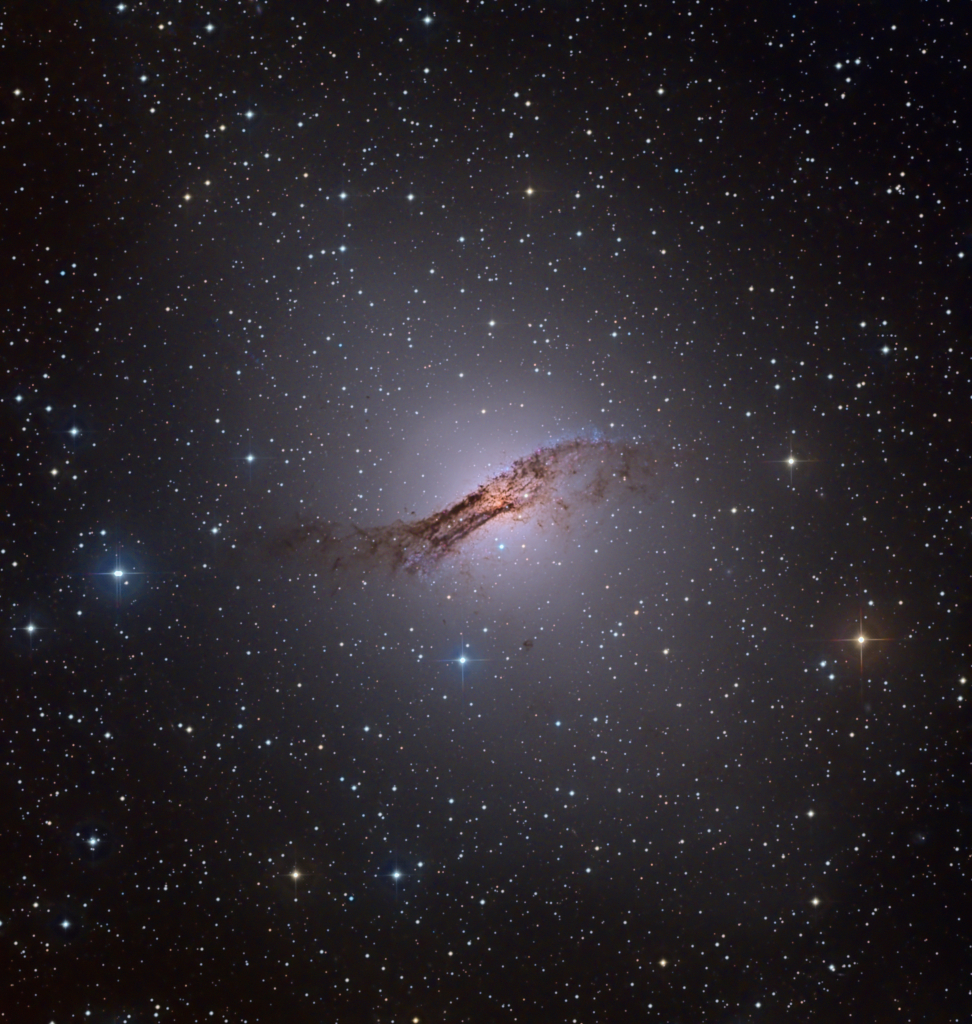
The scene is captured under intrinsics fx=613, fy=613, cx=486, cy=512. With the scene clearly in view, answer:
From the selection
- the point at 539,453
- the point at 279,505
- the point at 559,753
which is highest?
the point at 279,505

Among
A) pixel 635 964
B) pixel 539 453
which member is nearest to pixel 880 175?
pixel 539 453

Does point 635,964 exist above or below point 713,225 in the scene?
below

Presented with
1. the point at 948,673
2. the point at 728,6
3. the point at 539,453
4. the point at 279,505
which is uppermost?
the point at 728,6

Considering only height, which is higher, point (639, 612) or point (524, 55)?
point (524, 55)

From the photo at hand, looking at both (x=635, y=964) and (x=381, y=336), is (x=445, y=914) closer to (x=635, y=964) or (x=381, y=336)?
(x=635, y=964)

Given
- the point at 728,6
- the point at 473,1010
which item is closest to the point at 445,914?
the point at 473,1010

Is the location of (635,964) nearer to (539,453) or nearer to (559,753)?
(559,753)
